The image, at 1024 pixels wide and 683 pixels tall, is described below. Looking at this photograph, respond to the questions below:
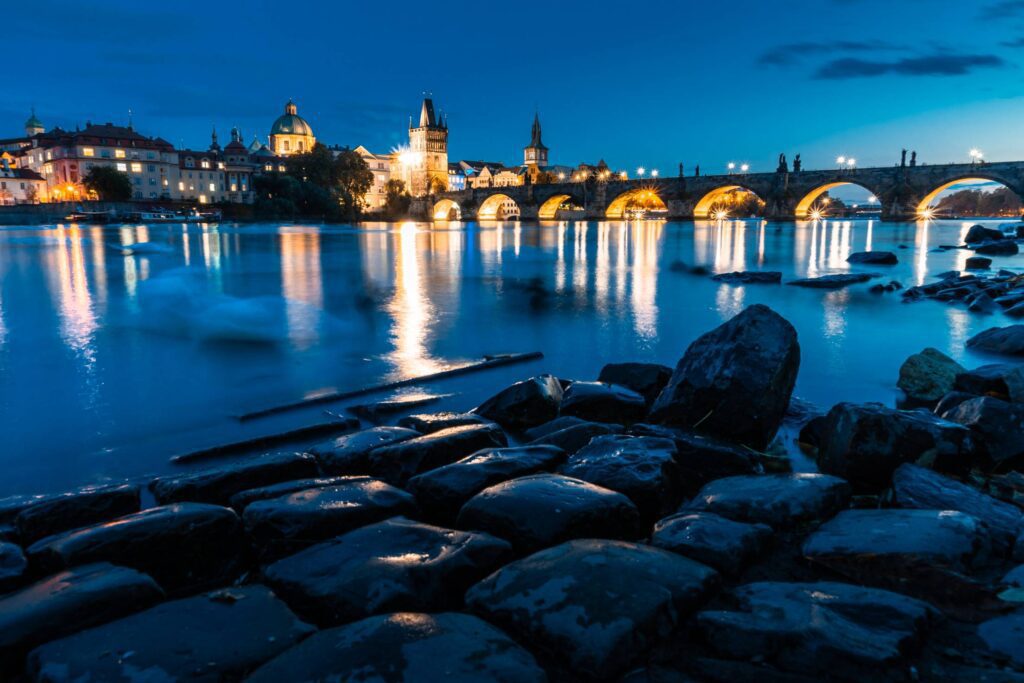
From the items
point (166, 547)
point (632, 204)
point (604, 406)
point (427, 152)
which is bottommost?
point (604, 406)

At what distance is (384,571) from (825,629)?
175cm

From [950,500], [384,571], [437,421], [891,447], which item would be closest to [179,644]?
[384,571]

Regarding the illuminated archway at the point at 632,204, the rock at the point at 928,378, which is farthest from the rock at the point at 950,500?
the illuminated archway at the point at 632,204

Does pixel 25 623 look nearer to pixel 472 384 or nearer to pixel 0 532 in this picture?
pixel 0 532

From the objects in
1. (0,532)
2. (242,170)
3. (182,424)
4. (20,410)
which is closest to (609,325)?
(182,424)

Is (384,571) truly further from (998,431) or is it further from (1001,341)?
(1001,341)

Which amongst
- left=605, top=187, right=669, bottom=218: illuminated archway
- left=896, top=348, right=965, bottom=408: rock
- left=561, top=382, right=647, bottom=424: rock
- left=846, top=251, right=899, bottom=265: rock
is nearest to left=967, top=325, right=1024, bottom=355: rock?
left=896, top=348, right=965, bottom=408: rock

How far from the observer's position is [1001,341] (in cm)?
922

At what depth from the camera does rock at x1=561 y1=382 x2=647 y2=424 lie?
6.00 meters

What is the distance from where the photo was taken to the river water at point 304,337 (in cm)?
582

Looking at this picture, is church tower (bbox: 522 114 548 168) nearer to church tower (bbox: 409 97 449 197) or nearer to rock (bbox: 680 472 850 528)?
church tower (bbox: 409 97 449 197)

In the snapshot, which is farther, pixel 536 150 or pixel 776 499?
pixel 536 150

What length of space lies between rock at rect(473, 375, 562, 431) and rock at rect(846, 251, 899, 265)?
25.0 meters

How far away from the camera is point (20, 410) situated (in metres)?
6.21
